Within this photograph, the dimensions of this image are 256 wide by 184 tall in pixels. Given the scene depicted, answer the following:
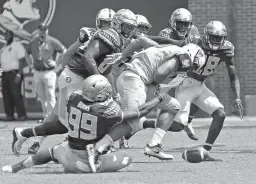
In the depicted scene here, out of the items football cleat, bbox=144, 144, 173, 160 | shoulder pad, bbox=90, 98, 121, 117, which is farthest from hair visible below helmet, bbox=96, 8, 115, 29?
shoulder pad, bbox=90, 98, 121, 117

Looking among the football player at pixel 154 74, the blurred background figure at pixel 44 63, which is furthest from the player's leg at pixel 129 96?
the blurred background figure at pixel 44 63

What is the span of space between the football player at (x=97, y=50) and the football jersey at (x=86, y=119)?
42.7 inches

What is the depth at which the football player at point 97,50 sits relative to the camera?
10.4m

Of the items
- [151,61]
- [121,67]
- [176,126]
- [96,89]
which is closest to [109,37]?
[151,61]

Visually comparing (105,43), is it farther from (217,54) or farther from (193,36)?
(193,36)

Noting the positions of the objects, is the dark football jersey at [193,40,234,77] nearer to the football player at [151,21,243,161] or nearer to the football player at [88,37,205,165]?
the football player at [151,21,243,161]

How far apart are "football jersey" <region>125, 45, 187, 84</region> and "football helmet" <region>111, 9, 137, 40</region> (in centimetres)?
37

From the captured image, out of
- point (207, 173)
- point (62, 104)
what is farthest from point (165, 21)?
point (207, 173)

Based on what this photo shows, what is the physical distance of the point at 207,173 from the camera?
9430 millimetres

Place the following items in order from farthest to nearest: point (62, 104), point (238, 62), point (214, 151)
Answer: point (238, 62), point (214, 151), point (62, 104)

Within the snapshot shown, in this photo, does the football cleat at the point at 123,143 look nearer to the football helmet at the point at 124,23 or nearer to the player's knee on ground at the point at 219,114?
the player's knee on ground at the point at 219,114

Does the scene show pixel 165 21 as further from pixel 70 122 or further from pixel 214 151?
pixel 70 122

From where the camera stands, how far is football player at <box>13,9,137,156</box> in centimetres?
1038

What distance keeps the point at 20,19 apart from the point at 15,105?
1926 mm
